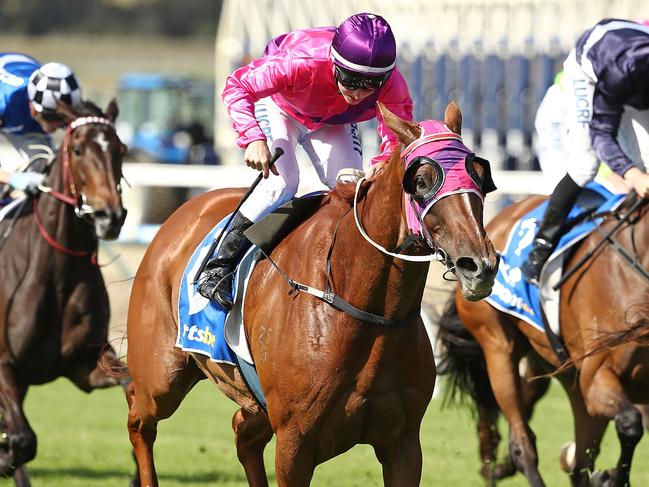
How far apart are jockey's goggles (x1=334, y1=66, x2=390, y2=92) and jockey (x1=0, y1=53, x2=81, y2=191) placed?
2.76 meters

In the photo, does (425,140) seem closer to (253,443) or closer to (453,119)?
(453,119)

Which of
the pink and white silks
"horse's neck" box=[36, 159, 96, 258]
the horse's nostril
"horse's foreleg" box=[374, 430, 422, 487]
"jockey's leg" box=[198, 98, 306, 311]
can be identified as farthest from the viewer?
"horse's neck" box=[36, 159, 96, 258]

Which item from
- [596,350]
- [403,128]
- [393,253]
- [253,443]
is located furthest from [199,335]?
[596,350]

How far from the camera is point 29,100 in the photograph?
7203 mm

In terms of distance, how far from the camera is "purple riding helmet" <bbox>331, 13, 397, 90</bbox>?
4.39m

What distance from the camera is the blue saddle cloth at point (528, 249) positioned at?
620 cm

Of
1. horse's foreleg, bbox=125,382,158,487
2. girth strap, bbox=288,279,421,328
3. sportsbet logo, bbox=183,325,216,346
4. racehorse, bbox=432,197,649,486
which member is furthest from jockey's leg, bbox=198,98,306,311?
racehorse, bbox=432,197,649,486

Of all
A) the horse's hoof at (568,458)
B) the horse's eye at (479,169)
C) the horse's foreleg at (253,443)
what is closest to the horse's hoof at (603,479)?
the horse's hoof at (568,458)

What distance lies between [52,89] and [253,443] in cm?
244

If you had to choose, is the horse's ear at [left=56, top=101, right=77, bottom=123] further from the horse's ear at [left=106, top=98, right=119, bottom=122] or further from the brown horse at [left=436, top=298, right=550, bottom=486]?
the brown horse at [left=436, top=298, right=550, bottom=486]

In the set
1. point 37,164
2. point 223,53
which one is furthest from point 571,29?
point 37,164

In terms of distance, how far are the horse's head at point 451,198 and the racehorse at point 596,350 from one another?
73.5 inches

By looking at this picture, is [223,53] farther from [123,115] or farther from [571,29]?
[123,115]

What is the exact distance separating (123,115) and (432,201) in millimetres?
26886
